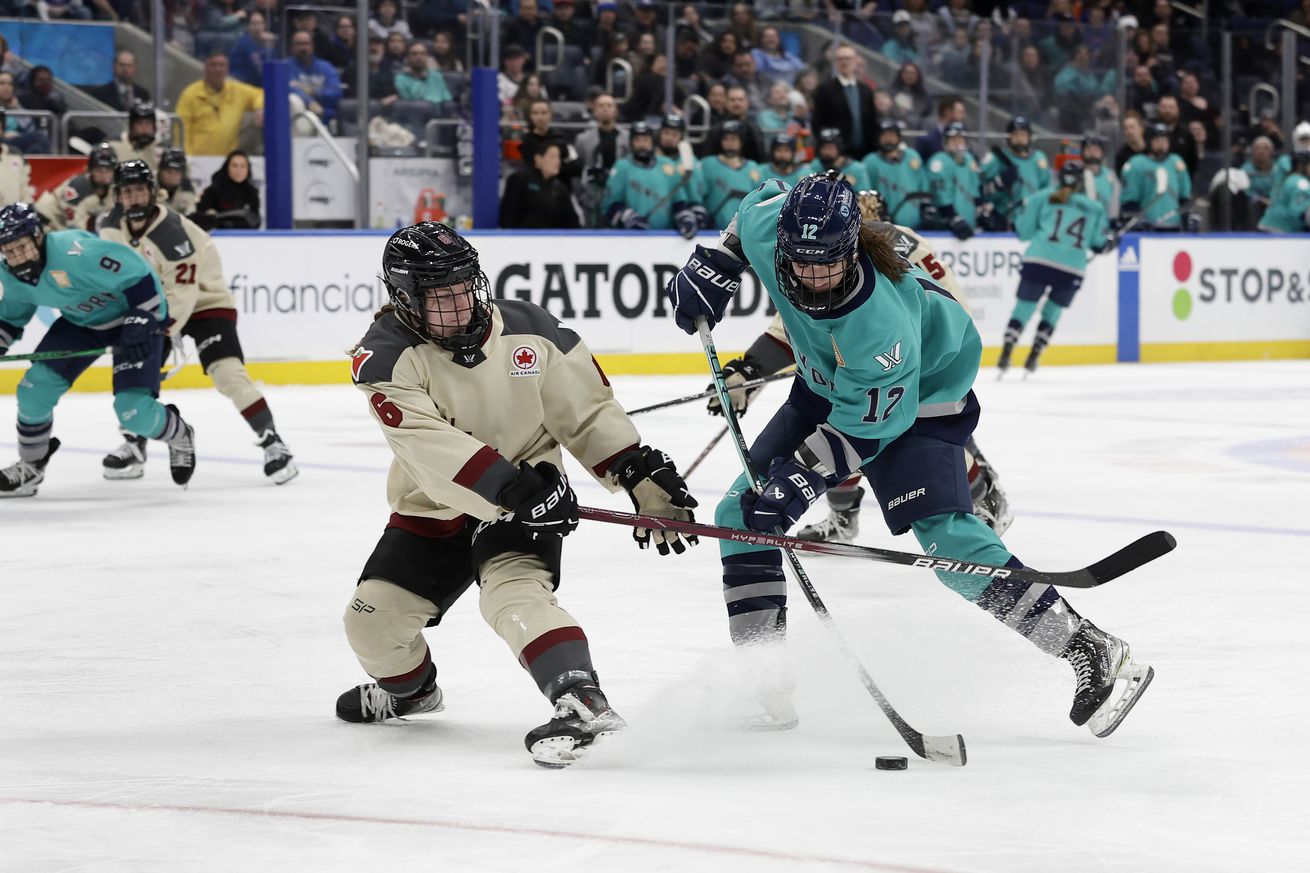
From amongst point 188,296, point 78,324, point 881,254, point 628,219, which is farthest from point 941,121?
point 881,254

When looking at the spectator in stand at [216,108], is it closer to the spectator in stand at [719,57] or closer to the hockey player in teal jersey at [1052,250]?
the spectator in stand at [719,57]

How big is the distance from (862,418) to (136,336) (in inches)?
162

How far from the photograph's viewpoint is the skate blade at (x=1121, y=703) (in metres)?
3.37

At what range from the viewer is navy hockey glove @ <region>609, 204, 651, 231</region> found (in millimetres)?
12133

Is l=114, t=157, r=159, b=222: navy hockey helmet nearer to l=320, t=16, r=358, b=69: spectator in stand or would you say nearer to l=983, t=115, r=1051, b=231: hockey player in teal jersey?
l=320, t=16, r=358, b=69: spectator in stand

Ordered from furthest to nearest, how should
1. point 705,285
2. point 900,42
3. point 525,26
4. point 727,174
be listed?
1. point 900,42
2. point 727,174
3. point 525,26
4. point 705,285

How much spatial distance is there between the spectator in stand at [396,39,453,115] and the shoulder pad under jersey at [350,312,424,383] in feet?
27.7

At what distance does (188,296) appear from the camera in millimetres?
7492

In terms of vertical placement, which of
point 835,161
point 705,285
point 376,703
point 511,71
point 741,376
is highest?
point 511,71

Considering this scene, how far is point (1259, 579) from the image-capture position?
203 inches

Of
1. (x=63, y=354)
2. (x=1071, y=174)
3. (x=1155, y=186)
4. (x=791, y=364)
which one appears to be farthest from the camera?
(x=1155, y=186)

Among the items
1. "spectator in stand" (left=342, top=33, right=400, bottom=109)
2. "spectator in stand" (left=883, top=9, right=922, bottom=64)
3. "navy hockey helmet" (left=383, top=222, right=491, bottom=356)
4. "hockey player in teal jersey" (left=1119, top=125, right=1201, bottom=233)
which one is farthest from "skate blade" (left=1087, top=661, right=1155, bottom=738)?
"hockey player in teal jersey" (left=1119, top=125, right=1201, bottom=233)

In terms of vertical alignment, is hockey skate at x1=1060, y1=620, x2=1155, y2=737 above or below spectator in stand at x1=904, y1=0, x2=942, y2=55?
below

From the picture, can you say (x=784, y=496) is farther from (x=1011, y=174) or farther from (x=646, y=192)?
(x=1011, y=174)
